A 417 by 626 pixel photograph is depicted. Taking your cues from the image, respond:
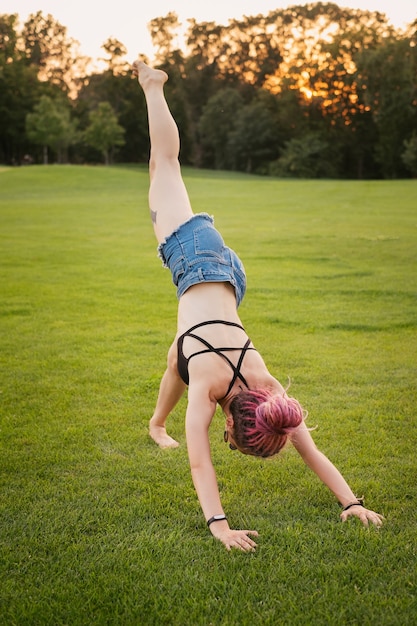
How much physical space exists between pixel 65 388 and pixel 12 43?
68733mm

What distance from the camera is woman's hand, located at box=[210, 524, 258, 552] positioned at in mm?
3539

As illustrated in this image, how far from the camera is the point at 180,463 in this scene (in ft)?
15.3

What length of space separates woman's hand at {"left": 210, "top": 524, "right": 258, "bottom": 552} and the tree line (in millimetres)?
50481

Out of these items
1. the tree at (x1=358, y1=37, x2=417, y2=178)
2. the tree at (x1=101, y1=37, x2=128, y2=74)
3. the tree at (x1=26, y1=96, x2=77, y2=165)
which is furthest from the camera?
the tree at (x1=101, y1=37, x2=128, y2=74)

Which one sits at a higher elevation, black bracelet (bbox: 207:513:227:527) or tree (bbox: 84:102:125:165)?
tree (bbox: 84:102:125:165)

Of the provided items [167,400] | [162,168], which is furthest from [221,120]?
[167,400]

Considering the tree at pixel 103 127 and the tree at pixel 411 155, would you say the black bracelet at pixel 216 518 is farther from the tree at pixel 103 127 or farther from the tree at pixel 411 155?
the tree at pixel 103 127

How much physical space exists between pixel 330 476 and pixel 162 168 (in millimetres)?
2897

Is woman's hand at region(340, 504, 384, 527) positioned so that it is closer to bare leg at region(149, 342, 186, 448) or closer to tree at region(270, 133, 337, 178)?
bare leg at region(149, 342, 186, 448)

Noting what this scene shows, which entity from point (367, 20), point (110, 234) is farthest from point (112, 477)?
point (367, 20)

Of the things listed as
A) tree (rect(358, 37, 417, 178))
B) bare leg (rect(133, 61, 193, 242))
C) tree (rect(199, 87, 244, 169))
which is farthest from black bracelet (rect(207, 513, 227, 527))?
tree (rect(199, 87, 244, 169))

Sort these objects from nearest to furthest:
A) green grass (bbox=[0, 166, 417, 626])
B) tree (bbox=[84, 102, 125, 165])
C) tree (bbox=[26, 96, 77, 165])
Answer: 1. green grass (bbox=[0, 166, 417, 626])
2. tree (bbox=[26, 96, 77, 165])
3. tree (bbox=[84, 102, 125, 165])

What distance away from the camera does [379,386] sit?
612 cm

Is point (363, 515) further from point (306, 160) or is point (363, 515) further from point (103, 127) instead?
point (103, 127)
